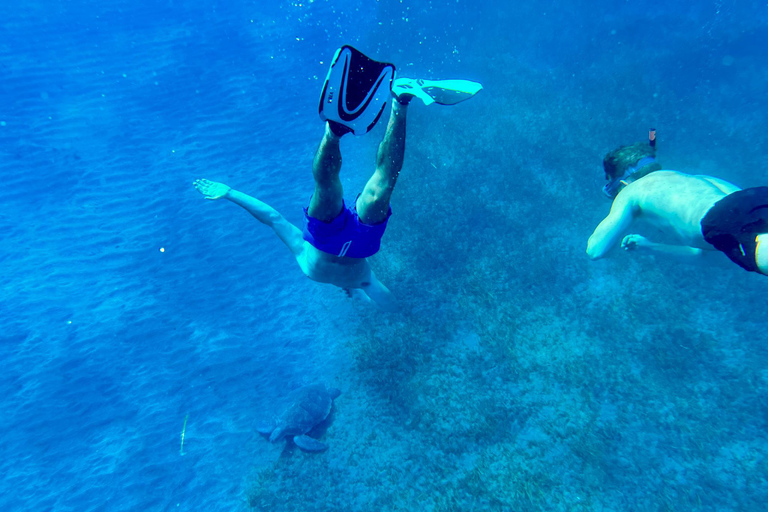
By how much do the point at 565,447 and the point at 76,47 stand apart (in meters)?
27.5

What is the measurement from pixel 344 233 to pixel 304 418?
413 centimetres

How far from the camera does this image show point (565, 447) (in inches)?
223

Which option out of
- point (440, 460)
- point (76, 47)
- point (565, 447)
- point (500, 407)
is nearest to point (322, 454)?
point (440, 460)

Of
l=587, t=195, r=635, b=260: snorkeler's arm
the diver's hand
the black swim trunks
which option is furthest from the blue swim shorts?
the black swim trunks

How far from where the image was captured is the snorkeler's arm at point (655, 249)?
4.62 meters

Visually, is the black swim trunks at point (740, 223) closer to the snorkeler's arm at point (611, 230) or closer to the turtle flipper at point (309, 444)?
the snorkeler's arm at point (611, 230)

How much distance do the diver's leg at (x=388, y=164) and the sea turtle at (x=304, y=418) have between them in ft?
14.5

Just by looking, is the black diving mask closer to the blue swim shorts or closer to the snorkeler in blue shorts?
the snorkeler in blue shorts

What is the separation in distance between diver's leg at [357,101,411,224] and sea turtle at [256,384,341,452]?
443 cm

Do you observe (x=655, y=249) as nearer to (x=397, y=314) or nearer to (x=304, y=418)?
(x=397, y=314)

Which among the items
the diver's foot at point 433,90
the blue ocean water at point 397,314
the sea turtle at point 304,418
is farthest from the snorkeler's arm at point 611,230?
the sea turtle at point 304,418

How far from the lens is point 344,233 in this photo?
4000 mm

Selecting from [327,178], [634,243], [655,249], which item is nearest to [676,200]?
[634,243]

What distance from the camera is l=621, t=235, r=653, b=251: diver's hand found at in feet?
15.1
